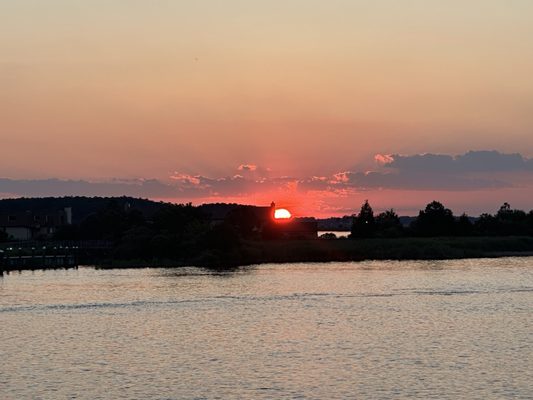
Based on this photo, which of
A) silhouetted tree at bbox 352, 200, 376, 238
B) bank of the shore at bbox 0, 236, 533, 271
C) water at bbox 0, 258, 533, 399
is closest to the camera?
water at bbox 0, 258, 533, 399

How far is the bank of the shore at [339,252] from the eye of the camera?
525ft

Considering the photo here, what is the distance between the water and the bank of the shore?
3918cm

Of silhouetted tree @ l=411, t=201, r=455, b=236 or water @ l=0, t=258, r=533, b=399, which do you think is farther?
silhouetted tree @ l=411, t=201, r=455, b=236

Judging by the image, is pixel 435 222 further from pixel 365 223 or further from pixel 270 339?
pixel 270 339

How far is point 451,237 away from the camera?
192 m

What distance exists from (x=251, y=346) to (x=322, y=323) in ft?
42.8

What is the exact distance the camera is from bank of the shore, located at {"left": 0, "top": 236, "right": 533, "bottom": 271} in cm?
16012

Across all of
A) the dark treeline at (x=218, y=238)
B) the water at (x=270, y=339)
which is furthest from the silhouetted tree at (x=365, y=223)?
the water at (x=270, y=339)

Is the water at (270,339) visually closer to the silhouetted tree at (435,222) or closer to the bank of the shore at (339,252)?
the bank of the shore at (339,252)

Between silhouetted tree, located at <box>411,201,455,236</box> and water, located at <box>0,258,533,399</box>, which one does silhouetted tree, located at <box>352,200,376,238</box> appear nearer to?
silhouetted tree, located at <box>411,201,455,236</box>

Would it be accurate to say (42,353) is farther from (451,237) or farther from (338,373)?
(451,237)

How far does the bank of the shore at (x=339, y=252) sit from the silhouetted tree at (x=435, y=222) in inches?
259

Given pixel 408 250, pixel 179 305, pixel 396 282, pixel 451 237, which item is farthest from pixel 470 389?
pixel 451 237

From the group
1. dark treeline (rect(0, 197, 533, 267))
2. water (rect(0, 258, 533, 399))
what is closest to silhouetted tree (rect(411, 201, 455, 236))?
dark treeline (rect(0, 197, 533, 267))
